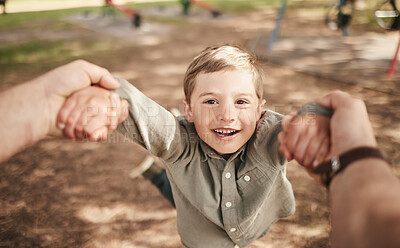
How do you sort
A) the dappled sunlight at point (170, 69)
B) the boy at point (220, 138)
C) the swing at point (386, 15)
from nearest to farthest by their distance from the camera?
the boy at point (220, 138) < the dappled sunlight at point (170, 69) < the swing at point (386, 15)

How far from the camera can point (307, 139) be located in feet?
3.60

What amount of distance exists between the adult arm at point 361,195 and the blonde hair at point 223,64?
1.91 ft

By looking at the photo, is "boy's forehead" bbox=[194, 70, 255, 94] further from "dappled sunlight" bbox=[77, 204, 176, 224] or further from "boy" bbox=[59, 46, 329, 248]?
"dappled sunlight" bbox=[77, 204, 176, 224]

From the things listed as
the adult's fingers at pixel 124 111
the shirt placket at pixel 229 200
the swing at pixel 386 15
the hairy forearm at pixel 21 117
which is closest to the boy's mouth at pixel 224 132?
the shirt placket at pixel 229 200

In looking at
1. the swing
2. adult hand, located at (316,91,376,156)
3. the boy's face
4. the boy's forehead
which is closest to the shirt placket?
the boy's face

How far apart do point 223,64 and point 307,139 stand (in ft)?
1.80

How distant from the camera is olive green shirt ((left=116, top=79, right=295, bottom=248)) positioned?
1.27m

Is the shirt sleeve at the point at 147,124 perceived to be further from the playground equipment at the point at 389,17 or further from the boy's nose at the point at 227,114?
the playground equipment at the point at 389,17

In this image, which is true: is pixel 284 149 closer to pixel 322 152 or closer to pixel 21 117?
pixel 322 152

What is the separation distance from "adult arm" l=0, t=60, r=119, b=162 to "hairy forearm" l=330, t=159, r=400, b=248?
883 millimetres

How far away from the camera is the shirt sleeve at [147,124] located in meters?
1.23

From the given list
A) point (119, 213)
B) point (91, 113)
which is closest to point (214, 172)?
point (91, 113)

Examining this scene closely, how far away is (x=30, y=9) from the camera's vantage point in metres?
11.4

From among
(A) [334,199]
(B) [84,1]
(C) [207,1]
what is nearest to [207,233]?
(A) [334,199]
